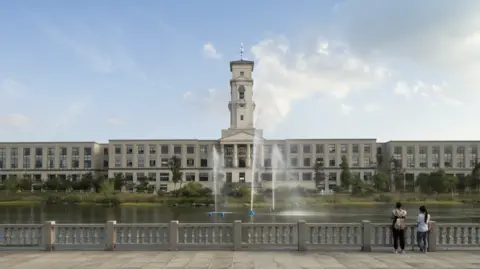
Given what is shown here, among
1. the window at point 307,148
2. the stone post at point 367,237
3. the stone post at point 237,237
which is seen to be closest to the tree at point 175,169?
the window at point 307,148

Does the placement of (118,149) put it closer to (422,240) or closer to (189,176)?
(189,176)

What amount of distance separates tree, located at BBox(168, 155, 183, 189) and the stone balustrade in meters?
109

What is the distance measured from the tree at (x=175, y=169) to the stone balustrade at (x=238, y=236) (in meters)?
109

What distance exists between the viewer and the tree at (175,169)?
128000mm

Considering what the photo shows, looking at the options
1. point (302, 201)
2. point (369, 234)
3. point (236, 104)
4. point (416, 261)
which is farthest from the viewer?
point (236, 104)

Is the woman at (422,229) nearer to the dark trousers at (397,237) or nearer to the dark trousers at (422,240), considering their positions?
the dark trousers at (422,240)

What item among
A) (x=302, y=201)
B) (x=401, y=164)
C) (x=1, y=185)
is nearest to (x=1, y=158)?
(x=1, y=185)

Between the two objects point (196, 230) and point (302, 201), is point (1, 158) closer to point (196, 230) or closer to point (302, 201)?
point (302, 201)

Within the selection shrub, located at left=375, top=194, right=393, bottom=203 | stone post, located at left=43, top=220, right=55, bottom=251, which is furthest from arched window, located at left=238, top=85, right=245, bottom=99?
stone post, located at left=43, top=220, right=55, bottom=251

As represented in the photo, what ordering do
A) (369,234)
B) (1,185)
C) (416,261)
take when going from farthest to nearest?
(1,185) < (369,234) < (416,261)

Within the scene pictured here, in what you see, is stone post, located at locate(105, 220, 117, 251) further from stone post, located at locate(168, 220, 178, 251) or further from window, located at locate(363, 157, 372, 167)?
window, located at locate(363, 157, 372, 167)

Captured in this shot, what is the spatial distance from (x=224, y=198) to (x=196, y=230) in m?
73.4

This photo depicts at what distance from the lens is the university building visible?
13788cm

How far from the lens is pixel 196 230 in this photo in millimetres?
18906
